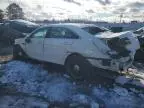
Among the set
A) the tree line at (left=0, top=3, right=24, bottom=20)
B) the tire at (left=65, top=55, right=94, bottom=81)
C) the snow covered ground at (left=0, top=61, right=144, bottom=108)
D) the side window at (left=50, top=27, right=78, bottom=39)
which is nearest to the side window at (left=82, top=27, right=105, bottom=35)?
the side window at (left=50, top=27, right=78, bottom=39)

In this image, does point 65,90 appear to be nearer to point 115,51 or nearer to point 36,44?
point 115,51

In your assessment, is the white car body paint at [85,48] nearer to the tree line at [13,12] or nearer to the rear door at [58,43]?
the rear door at [58,43]

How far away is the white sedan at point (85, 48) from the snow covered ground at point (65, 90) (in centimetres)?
50

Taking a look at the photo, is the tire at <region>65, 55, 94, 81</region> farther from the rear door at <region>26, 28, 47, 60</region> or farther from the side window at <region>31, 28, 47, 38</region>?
the side window at <region>31, 28, 47, 38</region>

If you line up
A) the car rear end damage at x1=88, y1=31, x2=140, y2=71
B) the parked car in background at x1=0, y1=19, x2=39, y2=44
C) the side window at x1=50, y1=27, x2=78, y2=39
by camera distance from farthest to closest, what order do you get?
the parked car in background at x1=0, y1=19, x2=39, y2=44 → the side window at x1=50, y1=27, x2=78, y2=39 → the car rear end damage at x1=88, y1=31, x2=140, y2=71

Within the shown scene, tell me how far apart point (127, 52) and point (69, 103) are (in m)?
2.53

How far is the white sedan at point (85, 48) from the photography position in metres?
8.56

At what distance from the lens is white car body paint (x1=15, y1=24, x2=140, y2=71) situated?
8578 mm

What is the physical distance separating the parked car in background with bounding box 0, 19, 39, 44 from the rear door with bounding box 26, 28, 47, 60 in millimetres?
6018

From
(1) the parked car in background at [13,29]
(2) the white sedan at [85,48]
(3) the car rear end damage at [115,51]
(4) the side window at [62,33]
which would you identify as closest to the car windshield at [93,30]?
(2) the white sedan at [85,48]

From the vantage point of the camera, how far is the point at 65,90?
8.44 meters

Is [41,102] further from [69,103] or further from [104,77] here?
[104,77]

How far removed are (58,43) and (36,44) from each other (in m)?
1.35

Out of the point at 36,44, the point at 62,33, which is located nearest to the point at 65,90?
the point at 62,33
